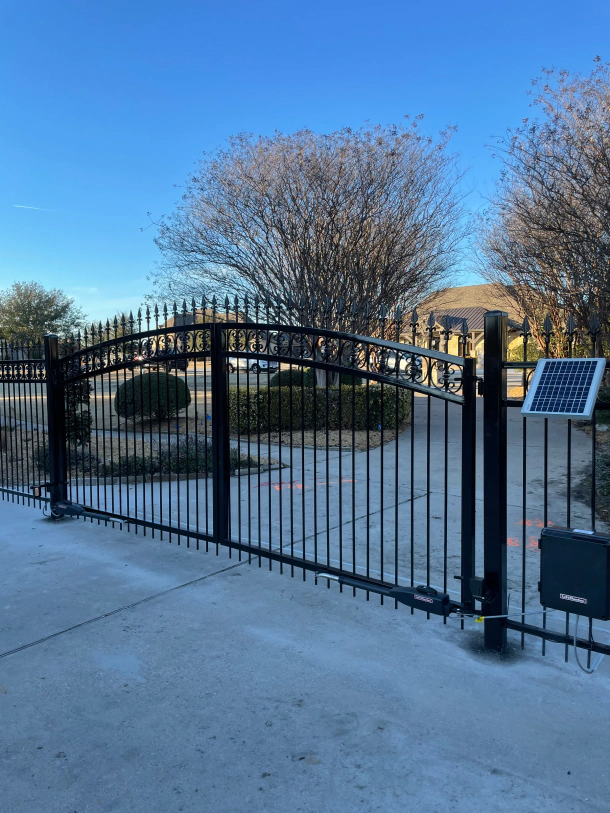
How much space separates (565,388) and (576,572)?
3.26 feet

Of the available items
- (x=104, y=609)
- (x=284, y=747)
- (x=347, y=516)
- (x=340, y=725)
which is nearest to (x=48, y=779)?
(x=284, y=747)

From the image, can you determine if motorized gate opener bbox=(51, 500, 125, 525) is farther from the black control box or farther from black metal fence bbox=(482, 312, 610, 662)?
the black control box

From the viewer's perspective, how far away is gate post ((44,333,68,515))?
22.6ft

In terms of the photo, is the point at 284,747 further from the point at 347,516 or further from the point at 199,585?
the point at 347,516

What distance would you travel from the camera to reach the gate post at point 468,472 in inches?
146

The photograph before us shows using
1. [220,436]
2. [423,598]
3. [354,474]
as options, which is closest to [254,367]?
[220,436]

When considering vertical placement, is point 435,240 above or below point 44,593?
above

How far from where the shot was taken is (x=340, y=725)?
2973 millimetres

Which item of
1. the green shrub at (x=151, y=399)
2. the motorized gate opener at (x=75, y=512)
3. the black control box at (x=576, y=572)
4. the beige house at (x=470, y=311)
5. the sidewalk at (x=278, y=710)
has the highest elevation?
the beige house at (x=470, y=311)

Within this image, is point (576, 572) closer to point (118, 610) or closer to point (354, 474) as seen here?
point (118, 610)

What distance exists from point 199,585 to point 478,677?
92.0 inches

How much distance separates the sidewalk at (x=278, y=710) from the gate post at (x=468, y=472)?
17.6 inches

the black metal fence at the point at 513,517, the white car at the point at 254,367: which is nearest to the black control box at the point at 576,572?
the black metal fence at the point at 513,517

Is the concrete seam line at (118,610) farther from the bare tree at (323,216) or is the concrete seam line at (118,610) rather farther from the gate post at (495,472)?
the bare tree at (323,216)
